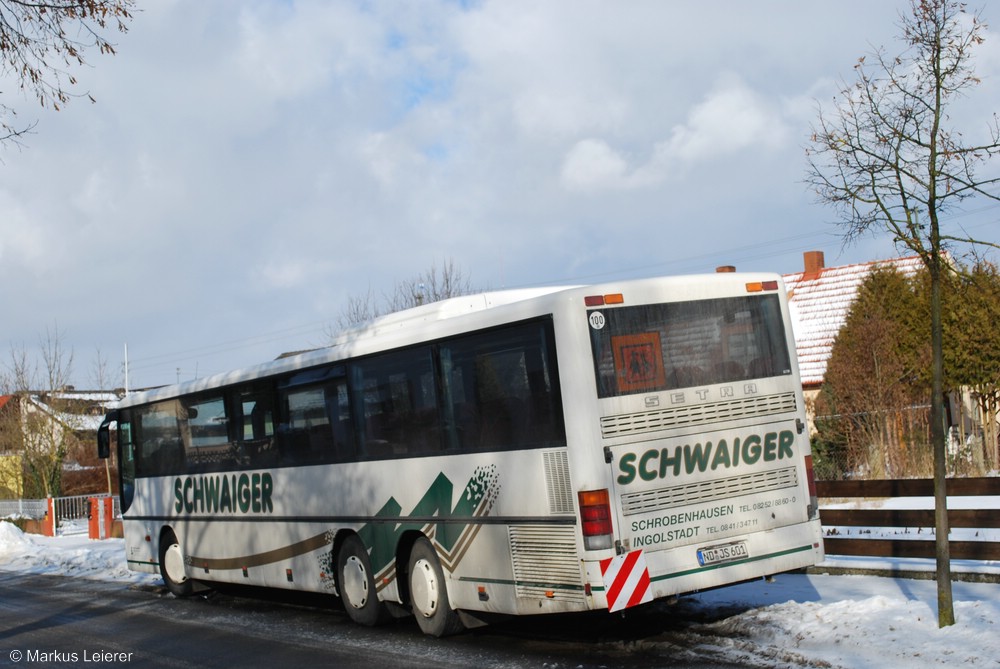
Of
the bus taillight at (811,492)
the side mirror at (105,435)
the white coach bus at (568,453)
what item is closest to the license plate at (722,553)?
the white coach bus at (568,453)

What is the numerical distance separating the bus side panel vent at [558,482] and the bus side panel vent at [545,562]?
0.59 ft

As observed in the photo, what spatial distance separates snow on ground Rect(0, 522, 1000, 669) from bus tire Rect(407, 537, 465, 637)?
2137mm

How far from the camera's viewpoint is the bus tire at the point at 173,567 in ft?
55.2

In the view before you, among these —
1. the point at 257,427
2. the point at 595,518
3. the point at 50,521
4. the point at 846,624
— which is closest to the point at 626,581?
the point at 595,518

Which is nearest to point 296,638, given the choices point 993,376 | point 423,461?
point 423,461

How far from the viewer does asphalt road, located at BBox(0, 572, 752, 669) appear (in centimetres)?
960

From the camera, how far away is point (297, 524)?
13.4 metres

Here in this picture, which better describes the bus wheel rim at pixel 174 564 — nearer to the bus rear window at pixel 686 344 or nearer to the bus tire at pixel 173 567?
the bus tire at pixel 173 567

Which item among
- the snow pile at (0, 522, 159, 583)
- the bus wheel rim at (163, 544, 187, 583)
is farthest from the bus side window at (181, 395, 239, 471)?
the snow pile at (0, 522, 159, 583)

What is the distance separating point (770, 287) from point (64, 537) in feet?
97.1

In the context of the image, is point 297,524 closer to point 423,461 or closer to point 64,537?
point 423,461

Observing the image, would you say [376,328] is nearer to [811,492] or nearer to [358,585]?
[358,585]

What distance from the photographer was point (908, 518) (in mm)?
11602

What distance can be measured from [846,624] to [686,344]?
2.67 m
